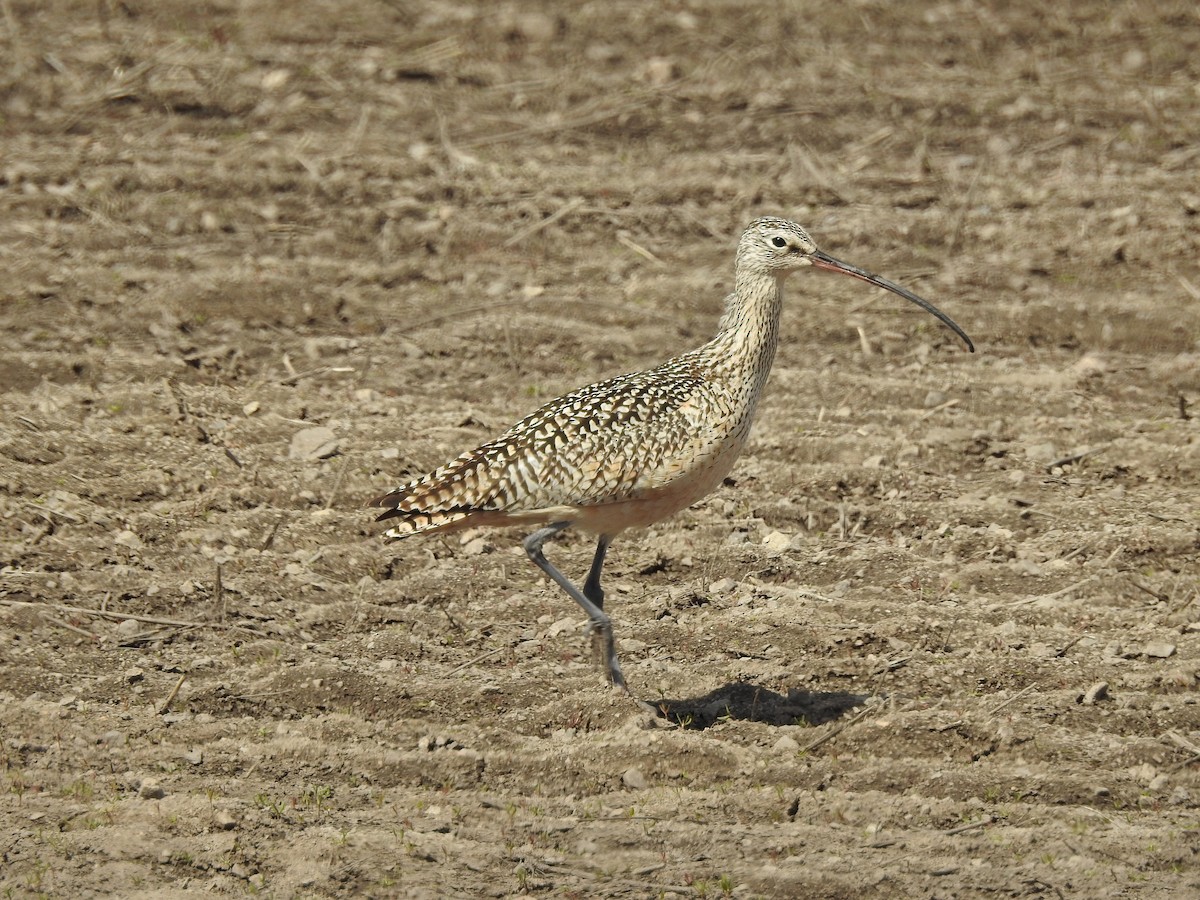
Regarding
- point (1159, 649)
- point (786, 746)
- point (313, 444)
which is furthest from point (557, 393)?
point (1159, 649)

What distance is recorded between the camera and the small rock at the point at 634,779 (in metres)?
5.90

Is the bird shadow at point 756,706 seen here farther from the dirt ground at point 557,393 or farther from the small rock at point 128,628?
the small rock at point 128,628

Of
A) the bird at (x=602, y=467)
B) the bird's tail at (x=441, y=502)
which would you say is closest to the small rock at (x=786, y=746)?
the bird at (x=602, y=467)

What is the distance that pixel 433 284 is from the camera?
991cm

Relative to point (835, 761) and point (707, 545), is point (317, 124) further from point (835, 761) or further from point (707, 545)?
point (835, 761)

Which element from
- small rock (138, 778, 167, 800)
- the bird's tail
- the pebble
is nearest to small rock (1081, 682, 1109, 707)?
the bird's tail

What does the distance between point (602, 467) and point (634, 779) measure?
50.8 inches

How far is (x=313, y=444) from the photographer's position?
8.29 meters

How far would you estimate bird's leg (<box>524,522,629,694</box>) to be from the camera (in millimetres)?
6367

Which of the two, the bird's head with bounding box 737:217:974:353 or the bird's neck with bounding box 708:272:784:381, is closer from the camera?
the bird's neck with bounding box 708:272:784:381

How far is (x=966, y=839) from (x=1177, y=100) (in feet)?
25.0

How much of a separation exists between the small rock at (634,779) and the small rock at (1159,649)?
224cm

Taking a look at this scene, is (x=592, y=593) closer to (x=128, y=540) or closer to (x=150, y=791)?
(x=150, y=791)

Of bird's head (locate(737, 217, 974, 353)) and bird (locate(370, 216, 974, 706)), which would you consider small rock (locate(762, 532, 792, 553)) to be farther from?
bird's head (locate(737, 217, 974, 353))
